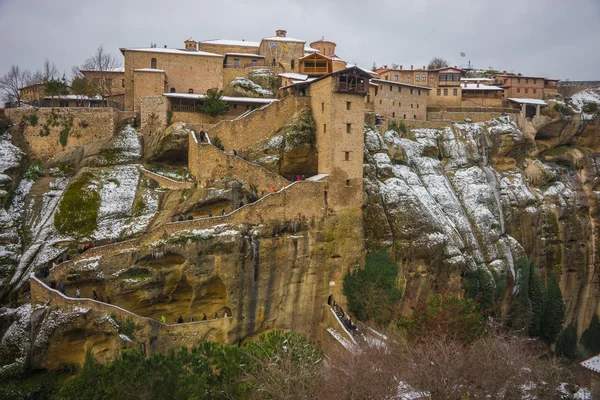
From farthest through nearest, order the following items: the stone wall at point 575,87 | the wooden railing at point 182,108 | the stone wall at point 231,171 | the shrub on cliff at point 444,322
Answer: the stone wall at point 575,87, the wooden railing at point 182,108, the stone wall at point 231,171, the shrub on cliff at point 444,322

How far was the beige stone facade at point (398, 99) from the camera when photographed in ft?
163

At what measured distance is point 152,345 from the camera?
91.8ft

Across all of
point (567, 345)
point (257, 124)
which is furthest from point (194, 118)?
point (567, 345)

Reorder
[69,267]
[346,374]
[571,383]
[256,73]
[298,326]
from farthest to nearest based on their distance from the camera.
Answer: [256,73], [298,326], [69,267], [571,383], [346,374]

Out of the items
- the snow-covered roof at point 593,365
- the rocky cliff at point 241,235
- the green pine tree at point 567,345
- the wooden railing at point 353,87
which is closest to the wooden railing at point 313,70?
the rocky cliff at point 241,235

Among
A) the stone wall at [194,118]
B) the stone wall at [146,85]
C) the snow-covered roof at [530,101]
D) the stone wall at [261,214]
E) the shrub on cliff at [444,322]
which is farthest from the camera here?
the snow-covered roof at [530,101]

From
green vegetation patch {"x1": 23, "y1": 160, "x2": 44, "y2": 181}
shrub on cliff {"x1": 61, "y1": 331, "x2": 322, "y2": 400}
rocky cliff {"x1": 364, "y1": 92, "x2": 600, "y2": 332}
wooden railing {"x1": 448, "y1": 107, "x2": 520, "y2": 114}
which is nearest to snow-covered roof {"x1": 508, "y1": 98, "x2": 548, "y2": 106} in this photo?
rocky cliff {"x1": 364, "y1": 92, "x2": 600, "y2": 332}

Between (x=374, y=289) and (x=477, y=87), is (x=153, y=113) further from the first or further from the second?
(x=477, y=87)

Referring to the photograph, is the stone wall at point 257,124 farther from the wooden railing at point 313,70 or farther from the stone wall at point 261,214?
the wooden railing at point 313,70

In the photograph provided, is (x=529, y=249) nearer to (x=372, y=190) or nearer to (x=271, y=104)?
(x=372, y=190)

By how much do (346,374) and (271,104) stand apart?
24271 mm

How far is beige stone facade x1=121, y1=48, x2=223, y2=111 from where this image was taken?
147 ft

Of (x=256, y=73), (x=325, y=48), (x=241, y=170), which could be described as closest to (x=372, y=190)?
(x=241, y=170)

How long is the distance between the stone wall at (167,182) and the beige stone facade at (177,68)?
32.3 feet
